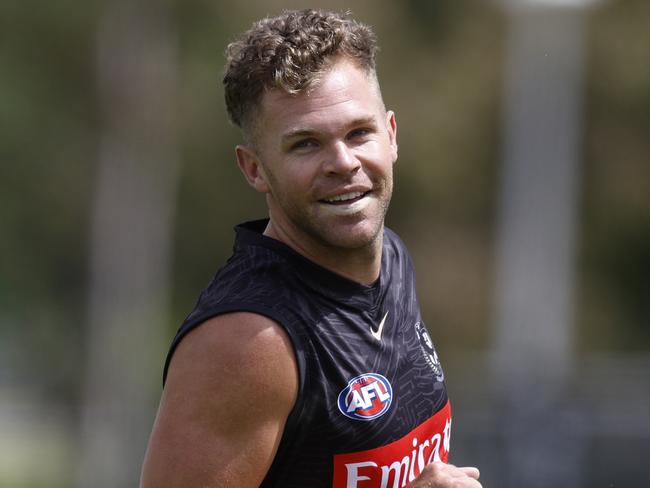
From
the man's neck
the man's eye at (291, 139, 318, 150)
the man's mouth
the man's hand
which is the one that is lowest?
the man's hand

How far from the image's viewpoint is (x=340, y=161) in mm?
4449

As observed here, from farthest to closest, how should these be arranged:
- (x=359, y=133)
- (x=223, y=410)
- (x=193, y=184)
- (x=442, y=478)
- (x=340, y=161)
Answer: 1. (x=193, y=184)
2. (x=359, y=133)
3. (x=340, y=161)
4. (x=442, y=478)
5. (x=223, y=410)

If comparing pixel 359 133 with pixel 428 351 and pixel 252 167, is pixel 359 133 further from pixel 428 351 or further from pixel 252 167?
pixel 428 351

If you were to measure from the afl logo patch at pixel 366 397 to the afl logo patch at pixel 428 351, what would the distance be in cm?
41

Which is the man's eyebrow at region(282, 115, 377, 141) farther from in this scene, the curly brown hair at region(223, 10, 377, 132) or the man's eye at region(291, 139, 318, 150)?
the curly brown hair at region(223, 10, 377, 132)

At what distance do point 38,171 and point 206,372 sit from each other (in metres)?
32.2

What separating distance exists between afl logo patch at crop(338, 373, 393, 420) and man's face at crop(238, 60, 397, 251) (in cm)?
48

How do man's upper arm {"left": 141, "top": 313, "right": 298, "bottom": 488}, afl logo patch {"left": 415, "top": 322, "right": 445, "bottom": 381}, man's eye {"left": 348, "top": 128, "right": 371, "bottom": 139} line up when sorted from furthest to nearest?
1. afl logo patch {"left": 415, "top": 322, "right": 445, "bottom": 381}
2. man's eye {"left": 348, "top": 128, "right": 371, "bottom": 139}
3. man's upper arm {"left": 141, "top": 313, "right": 298, "bottom": 488}

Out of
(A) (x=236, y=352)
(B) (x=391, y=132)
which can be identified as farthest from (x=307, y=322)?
(B) (x=391, y=132)

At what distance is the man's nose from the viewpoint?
4.45 m

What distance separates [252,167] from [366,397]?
0.95m

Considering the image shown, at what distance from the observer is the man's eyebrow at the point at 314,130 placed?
4.48 meters

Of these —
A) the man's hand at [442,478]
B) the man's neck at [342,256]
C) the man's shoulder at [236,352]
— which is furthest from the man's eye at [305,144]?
the man's hand at [442,478]

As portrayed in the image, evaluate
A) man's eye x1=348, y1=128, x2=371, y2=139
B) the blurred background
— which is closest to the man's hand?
man's eye x1=348, y1=128, x2=371, y2=139
